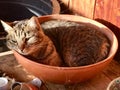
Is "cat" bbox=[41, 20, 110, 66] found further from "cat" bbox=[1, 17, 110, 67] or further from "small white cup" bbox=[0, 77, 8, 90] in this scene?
"small white cup" bbox=[0, 77, 8, 90]

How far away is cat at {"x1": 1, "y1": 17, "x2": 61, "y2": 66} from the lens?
1.00 meters

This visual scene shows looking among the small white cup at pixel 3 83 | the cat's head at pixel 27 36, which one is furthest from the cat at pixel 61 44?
the small white cup at pixel 3 83

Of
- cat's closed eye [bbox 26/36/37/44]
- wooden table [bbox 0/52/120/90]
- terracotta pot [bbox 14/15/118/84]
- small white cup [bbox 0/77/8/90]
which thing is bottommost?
wooden table [bbox 0/52/120/90]

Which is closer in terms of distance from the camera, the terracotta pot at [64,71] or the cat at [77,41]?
the terracotta pot at [64,71]

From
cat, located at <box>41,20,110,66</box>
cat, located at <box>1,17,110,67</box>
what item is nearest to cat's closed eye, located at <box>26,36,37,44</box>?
cat, located at <box>1,17,110,67</box>

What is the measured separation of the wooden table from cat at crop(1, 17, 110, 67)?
8cm

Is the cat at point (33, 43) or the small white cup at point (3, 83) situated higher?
the cat at point (33, 43)

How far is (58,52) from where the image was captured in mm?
1101

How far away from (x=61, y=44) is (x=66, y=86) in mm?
212

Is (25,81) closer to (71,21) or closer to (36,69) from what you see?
(36,69)

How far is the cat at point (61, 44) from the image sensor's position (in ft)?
3.27

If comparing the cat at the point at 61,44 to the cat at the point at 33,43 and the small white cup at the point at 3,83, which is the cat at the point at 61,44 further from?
the small white cup at the point at 3,83

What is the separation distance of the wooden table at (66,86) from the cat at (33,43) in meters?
0.09

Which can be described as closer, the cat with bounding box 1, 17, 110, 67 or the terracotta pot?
the terracotta pot
